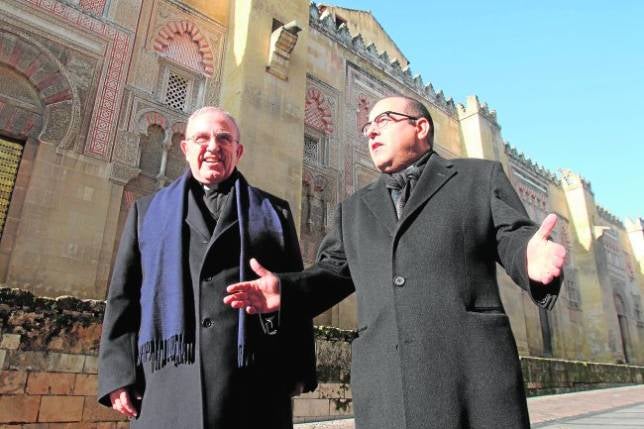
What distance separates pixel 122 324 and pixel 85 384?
243 cm

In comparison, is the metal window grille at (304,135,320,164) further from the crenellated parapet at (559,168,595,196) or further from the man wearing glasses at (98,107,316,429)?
the crenellated parapet at (559,168,595,196)

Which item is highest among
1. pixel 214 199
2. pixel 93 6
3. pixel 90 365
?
pixel 93 6

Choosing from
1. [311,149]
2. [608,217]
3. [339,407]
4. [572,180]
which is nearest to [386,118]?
[339,407]

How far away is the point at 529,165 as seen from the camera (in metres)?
15.2

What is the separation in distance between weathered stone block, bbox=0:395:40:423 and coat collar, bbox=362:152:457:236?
3086mm

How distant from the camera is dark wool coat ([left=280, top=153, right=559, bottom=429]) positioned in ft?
3.61

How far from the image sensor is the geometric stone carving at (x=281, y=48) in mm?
7486

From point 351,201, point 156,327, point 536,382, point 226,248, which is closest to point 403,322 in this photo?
point 351,201

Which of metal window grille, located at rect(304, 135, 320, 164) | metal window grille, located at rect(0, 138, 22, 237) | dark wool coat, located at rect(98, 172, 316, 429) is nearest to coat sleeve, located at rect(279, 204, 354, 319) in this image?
dark wool coat, located at rect(98, 172, 316, 429)

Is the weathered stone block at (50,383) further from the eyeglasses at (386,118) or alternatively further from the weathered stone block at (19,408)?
the eyeglasses at (386,118)

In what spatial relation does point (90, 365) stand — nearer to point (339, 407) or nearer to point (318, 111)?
point (339, 407)

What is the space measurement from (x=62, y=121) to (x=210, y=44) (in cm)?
298

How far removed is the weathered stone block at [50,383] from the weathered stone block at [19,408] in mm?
60

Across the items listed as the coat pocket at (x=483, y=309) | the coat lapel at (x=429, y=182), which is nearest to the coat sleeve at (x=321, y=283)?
the coat lapel at (x=429, y=182)
